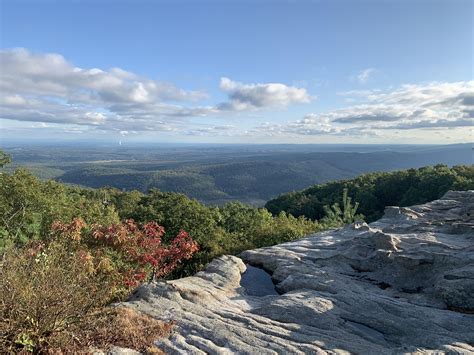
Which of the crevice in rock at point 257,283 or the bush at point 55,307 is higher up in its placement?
the bush at point 55,307

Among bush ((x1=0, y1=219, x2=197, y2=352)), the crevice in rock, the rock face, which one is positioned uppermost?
bush ((x1=0, y1=219, x2=197, y2=352))

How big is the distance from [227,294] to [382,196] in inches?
2815

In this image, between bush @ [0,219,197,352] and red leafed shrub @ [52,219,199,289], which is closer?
bush @ [0,219,197,352]

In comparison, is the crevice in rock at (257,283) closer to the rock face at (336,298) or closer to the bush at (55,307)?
the rock face at (336,298)

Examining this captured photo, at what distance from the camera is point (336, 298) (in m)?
13.4

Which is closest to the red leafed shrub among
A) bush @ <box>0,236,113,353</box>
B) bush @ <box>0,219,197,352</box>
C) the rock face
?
bush @ <box>0,219,197,352</box>

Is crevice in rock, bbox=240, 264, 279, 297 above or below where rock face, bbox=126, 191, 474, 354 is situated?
below

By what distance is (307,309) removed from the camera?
1225 cm

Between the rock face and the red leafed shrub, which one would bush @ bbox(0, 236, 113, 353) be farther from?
the red leafed shrub

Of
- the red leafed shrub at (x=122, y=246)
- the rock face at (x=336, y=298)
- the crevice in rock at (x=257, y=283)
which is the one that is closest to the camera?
the rock face at (x=336, y=298)

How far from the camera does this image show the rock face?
34.3 feet

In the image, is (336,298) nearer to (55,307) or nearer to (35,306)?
(55,307)

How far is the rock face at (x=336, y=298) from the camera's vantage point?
34.3ft

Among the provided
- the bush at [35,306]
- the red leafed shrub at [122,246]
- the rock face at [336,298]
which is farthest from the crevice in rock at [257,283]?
the bush at [35,306]
